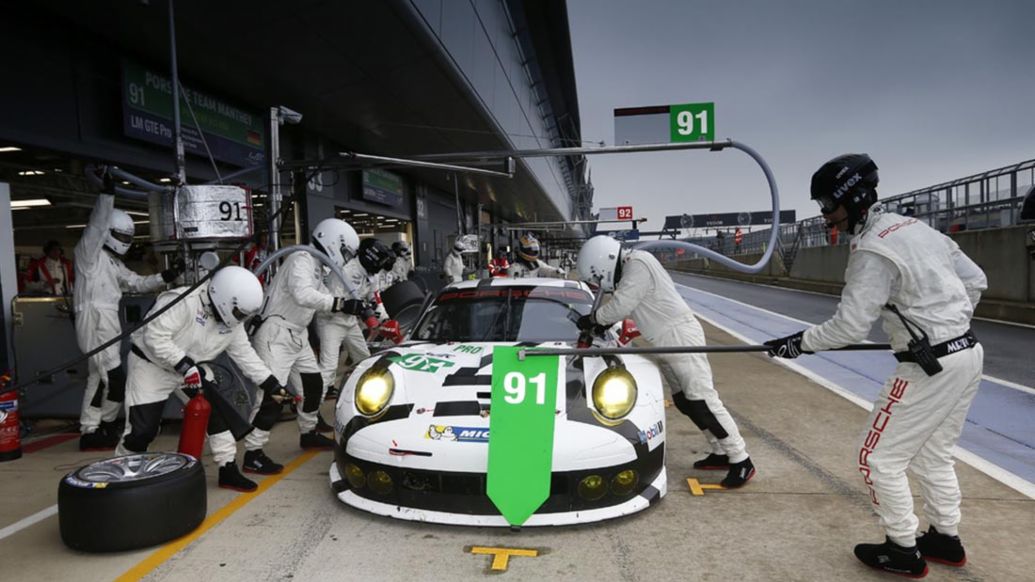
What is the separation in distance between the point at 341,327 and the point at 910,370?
415cm

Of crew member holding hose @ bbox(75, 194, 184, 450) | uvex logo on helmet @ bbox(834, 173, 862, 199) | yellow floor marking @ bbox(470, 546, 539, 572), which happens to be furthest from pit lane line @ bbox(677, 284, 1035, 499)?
crew member holding hose @ bbox(75, 194, 184, 450)

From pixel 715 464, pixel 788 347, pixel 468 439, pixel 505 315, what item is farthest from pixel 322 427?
pixel 788 347

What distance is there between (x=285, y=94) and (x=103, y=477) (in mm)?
7528

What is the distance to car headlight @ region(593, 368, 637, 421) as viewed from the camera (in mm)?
3244

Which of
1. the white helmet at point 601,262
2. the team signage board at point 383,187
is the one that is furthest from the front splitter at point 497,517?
the team signage board at point 383,187

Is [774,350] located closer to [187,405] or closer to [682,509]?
[682,509]

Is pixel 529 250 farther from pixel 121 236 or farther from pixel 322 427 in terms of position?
pixel 121 236

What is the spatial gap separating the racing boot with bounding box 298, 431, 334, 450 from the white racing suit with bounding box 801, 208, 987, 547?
11.7 feet

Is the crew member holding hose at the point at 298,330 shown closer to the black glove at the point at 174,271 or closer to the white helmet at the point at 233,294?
the white helmet at the point at 233,294

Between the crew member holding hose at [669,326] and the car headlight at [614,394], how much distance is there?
0.57 meters

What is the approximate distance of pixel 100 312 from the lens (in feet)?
16.9

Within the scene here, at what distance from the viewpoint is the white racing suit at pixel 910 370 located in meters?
2.59

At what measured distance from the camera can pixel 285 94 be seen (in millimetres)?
9273

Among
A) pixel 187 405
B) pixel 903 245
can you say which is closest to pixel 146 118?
pixel 187 405
